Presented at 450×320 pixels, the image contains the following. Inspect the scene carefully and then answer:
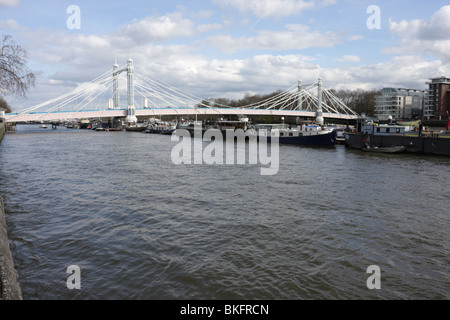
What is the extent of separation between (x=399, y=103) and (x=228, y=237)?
11407 cm

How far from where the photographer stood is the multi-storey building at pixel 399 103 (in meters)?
106

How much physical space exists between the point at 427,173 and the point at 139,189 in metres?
14.4

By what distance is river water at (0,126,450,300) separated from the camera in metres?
5.65

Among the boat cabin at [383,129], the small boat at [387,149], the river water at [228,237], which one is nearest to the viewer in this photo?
the river water at [228,237]

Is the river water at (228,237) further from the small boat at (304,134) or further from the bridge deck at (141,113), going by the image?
the bridge deck at (141,113)

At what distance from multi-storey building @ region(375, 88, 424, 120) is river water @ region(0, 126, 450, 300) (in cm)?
10238

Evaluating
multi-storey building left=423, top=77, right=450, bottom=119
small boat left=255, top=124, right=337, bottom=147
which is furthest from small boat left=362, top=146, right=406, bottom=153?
multi-storey building left=423, top=77, right=450, bottom=119

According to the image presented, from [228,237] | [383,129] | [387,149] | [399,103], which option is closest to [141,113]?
[383,129]

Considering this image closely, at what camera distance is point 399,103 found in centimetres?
10688

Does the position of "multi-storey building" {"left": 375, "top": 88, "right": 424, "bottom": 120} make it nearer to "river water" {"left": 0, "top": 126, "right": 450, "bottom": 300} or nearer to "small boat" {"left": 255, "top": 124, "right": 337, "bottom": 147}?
"small boat" {"left": 255, "top": 124, "right": 337, "bottom": 147}

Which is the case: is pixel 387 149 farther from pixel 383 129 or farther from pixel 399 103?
pixel 399 103

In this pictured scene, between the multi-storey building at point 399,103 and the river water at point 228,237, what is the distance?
102m

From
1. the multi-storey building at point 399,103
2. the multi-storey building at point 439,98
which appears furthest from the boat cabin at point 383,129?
A: the multi-storey building at point 399,103
